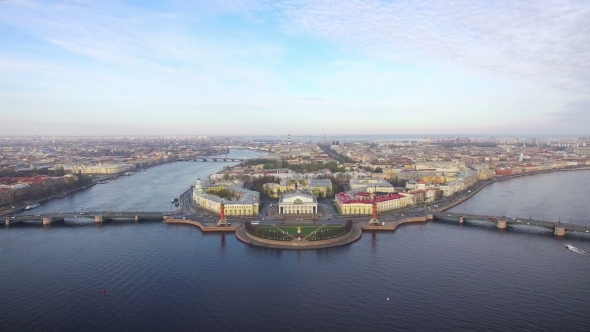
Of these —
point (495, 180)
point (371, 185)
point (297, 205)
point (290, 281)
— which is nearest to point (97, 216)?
point (297, 205)

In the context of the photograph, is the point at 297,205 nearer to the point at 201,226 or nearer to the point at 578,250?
the point at 201,226

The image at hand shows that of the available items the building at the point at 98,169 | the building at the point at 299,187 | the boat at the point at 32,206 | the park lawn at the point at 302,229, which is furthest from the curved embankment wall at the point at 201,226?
the building at the point at 98,169

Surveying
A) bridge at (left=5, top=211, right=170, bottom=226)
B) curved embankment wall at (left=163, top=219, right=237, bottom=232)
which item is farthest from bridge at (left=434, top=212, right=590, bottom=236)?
bridge at (left=5, top=211, right=170, bottom=226)

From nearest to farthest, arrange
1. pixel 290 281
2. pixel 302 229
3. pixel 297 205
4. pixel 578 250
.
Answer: pixel 290 281 < pixel 578 250 < pixel 302 229 < pixel 297 205

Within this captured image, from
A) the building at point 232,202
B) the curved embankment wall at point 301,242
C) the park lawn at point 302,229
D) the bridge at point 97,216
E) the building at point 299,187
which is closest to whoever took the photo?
Answer: the curved embankment wall at point 301,242

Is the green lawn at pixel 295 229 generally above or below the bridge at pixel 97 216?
above

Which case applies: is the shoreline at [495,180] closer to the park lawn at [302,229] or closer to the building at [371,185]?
the building at [371,185]

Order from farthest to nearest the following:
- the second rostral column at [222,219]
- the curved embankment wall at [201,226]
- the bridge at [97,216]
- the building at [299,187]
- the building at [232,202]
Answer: the building at [299,187], the building at [232,202], the bridge at [97,216], the second rostral column at [222,219], the curved embankment wall at [201,226]
